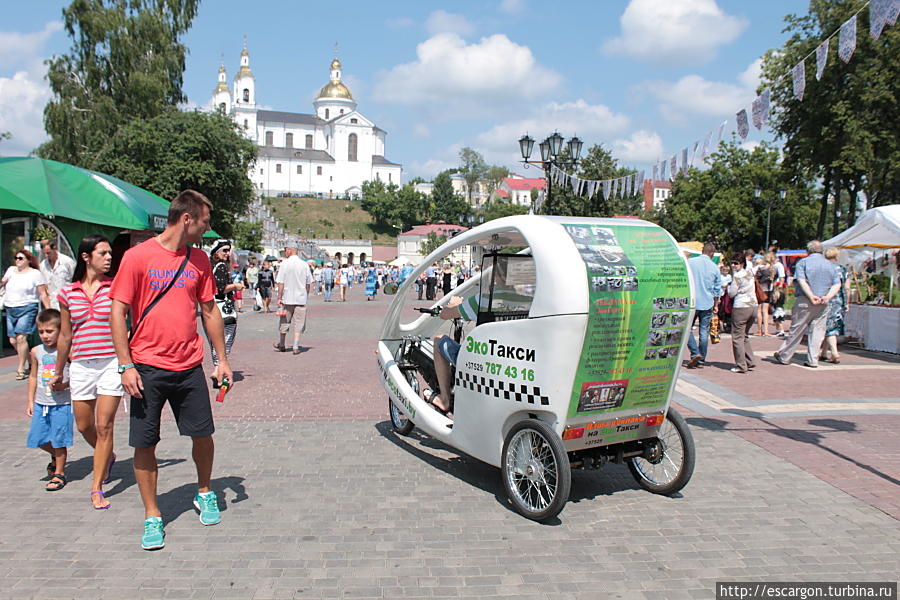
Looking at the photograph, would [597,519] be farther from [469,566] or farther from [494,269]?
[494,269]

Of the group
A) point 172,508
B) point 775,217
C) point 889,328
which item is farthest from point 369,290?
point 775,217

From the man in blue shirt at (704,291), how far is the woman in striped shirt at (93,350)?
8.00 meters

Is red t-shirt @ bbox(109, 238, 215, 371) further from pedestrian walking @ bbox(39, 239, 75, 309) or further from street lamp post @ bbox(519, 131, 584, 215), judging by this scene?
street lamp post @ bbox(519, 131, 584, 215)

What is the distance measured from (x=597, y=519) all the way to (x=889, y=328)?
10.6 m

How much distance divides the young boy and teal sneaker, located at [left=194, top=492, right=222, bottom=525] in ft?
4.39

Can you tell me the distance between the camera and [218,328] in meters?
4.31

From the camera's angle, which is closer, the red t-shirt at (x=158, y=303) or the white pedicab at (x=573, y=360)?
the red t-shirt at (x=158, y=303)

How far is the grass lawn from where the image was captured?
117625 millimetres

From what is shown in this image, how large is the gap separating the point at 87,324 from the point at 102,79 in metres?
35.3

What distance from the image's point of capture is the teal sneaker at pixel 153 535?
3.87m

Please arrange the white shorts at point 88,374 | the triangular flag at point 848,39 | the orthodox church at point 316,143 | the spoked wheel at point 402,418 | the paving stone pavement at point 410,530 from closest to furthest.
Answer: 1. the paving stone pavement at point 410,530
2. the white shorts at point 88,374
3. the spoked wheel at point 402,418
4. the triangular flag at point 848,39
5. the orthodox church at point 316,143

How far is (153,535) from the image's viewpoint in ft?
12.8

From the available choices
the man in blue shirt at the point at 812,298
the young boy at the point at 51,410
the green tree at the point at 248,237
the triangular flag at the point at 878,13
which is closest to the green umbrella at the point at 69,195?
the young boy at the point at 51,410

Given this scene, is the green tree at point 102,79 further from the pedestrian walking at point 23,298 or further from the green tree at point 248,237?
the pedestrian walking at point 23,298
